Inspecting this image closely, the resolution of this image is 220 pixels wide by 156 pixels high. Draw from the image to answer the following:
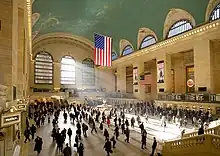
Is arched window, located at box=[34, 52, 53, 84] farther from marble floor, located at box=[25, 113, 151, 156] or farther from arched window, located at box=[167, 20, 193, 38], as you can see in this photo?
marble floor, located at box=[25, 113, 151, 156]

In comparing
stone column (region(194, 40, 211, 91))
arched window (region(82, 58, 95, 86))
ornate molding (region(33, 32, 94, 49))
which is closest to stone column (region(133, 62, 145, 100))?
ornate molding (region(33, 32, 94, 49))

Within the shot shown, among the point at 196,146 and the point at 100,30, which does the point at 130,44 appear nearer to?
the point at 100,30

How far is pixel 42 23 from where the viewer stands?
27125 millimetres

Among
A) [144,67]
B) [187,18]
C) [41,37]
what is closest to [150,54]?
[144,67]

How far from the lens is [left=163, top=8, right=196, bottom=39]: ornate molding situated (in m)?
20.5

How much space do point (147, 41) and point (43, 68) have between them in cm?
1750

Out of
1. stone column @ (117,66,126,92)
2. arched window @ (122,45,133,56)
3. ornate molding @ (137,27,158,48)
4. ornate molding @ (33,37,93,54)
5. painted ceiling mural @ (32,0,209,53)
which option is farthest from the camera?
stone column @ (117,66,126,92)

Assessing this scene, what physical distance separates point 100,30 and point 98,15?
370 centimetres

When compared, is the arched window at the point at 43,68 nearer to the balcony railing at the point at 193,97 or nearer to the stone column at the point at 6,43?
the balcony railing at the point at 193,97

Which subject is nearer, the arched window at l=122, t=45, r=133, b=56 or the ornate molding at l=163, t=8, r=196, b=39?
the ornate molding at l=163, t=8, r=196, b=39

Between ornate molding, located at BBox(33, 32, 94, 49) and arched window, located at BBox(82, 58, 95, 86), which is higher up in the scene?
ornate molding, located at BBox(33, 32, 94, 49)

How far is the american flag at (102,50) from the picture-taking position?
22453mm

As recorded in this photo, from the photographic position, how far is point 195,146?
25.5 ft

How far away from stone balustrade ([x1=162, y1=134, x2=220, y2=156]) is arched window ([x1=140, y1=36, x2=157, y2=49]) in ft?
61.5
